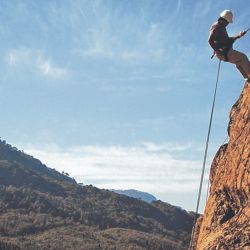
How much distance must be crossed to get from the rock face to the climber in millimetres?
508

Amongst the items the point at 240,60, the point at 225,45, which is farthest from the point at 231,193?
the point at 225,45

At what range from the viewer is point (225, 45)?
39.3 feet

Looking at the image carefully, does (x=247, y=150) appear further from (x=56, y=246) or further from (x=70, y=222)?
(x=70, y=222)

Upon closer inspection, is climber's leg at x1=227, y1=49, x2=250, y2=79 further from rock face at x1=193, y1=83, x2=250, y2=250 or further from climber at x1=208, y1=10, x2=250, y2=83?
rock face at x1=193, y1=83, x2=250, y2=250

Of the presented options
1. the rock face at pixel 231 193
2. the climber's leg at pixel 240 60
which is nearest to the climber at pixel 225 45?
the climber's leg at pixel 240 60

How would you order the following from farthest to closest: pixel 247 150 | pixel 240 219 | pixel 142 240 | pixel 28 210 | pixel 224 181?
pixel 28 210
pixel 142 240
pixel 224 181
pixel 247 150
pixel 240 219

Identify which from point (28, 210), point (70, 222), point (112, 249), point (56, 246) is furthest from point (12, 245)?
point (28, 210)

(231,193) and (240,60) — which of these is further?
(240,60)

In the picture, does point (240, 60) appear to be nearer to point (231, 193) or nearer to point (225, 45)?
point (225, 45)

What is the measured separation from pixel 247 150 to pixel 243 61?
2.57 meters

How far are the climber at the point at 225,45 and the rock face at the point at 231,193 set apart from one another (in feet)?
1.67

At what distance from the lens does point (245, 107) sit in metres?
11.9

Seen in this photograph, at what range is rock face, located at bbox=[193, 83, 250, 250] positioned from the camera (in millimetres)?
9180

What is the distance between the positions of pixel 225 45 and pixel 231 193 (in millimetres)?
3544
